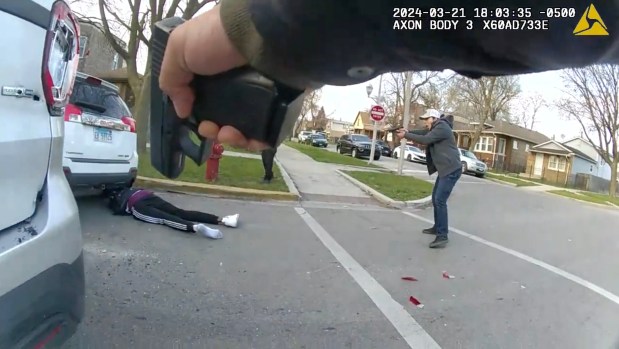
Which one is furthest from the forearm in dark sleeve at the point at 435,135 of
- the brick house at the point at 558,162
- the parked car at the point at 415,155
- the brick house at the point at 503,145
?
the brick house at the point at 558,162

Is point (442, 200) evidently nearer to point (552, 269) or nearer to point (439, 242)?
point (439, 242)

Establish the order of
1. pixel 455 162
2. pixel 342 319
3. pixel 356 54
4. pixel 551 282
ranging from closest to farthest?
pixel 356 54 → pixel 342 319 → pixel 551 282 → pixel 455 162

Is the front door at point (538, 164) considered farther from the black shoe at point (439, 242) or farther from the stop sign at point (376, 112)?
the black shoe at point (439, 242)

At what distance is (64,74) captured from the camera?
1798 mm

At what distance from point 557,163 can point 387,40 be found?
1872 inches

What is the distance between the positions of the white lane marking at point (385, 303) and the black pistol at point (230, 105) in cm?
214

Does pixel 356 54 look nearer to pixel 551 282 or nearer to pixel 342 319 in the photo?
pixel 342 319

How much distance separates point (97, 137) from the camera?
5.02 metres

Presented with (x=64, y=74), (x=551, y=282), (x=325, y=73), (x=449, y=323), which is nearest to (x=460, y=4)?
(x=325, y=73)

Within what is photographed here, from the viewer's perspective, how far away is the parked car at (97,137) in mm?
4793

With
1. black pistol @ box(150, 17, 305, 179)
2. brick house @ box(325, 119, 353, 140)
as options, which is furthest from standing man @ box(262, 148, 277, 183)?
brick house @ box(325, 119, 353, 140)

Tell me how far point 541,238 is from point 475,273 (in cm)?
316

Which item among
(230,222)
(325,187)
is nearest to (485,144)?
(325,187)

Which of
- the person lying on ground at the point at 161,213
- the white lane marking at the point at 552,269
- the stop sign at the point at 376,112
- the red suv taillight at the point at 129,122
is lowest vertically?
the white lane marking at the point at 552,269
